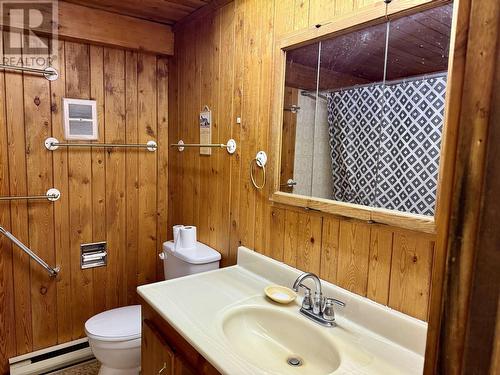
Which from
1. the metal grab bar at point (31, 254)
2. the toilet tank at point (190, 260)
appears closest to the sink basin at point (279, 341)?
the toilet tank at point (190, 260)

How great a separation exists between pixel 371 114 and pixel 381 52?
0.66 feet

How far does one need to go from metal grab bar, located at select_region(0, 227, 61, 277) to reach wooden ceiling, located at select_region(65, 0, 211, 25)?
136 cm

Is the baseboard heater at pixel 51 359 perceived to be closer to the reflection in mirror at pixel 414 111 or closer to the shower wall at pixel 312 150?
the shower wall at pixel 312 150

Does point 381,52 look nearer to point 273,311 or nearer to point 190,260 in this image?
point 273,311

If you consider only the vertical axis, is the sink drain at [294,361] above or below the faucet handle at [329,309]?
below

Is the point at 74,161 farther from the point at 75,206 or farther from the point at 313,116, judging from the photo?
the point at 313,116

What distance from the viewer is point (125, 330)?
5.85 ft

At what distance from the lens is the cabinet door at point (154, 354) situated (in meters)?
1.25

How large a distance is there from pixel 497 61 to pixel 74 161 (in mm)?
2199

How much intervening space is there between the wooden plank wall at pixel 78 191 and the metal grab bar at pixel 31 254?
0.16ft

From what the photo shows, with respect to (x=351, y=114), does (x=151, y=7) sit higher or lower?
higher

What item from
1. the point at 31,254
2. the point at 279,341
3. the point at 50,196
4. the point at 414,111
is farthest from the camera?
the point at 50,196

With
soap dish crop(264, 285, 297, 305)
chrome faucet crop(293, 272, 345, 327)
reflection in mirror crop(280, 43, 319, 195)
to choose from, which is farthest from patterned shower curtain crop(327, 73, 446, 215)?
Result: soap dish crop(264, 285, 297, 305)

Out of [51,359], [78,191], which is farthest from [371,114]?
[51,359]
